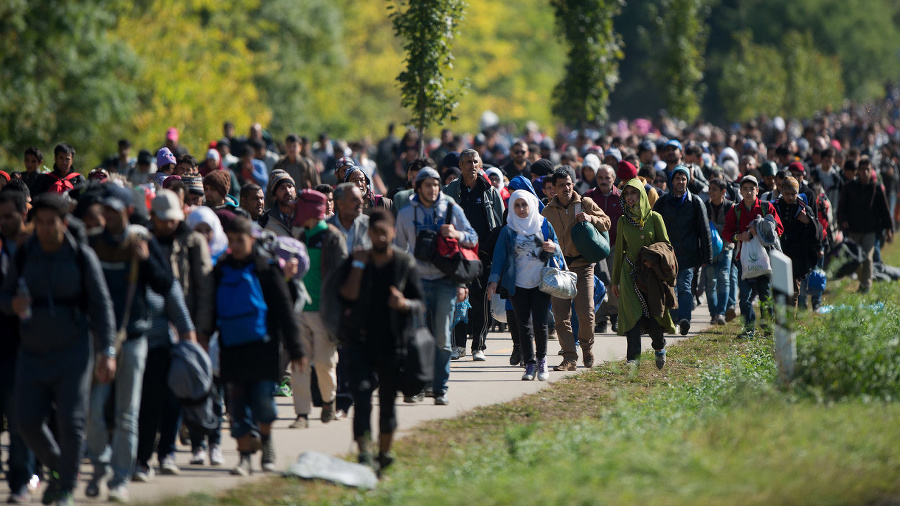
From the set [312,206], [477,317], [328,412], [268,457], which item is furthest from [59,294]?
[477,317]

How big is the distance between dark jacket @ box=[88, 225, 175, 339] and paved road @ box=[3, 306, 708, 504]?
1030 mm

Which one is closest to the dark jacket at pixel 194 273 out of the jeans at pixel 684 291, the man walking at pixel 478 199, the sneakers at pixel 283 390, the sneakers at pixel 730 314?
the sneakers at pixel 283 390

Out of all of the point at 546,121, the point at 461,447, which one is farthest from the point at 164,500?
the point at 546,121

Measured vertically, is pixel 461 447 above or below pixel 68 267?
below

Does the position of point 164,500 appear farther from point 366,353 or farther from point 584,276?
point 584,276

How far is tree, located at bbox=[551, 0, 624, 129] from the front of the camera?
25.9 meters

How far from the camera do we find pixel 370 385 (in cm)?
884

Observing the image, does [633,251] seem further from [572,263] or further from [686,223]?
[686,223]

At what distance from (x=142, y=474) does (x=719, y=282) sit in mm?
9638

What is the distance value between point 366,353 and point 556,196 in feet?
16.3

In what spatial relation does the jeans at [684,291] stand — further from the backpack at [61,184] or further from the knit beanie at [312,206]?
the backpack at [61,184]

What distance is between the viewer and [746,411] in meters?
9.38

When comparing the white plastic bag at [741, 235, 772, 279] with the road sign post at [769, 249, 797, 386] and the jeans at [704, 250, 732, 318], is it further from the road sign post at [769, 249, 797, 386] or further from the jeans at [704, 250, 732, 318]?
the road sign post at [769, 249, 797, 386]

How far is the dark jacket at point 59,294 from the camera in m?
7.94
